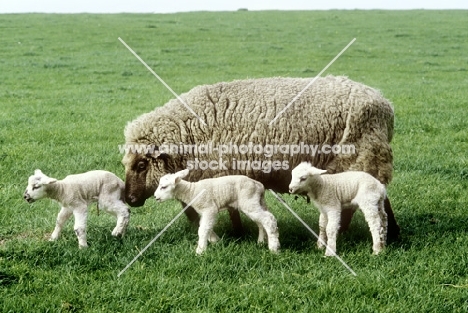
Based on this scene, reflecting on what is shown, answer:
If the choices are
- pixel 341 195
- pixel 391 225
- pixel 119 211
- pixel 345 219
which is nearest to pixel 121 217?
pixel 119 211

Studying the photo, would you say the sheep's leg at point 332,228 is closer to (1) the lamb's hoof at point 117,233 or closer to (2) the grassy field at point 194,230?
(2) the grassy field at point 194,230

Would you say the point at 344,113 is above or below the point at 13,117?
above

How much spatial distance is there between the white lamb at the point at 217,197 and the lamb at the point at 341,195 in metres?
0.37

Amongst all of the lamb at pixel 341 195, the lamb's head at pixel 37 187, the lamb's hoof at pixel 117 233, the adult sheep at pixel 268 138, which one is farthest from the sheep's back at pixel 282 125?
the lamb's head at pixel 37 187

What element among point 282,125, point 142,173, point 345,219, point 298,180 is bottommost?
point 345,219

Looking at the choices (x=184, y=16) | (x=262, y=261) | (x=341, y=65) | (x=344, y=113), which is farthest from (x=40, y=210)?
(x=184, y=16)

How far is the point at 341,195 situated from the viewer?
6086 mm

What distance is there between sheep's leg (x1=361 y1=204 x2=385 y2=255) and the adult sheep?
31.2 inches

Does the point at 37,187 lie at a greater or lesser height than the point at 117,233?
greater

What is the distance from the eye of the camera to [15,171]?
9477 millimetres

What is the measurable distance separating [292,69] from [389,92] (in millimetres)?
5995

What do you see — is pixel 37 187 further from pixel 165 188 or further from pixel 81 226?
pixel 165 188

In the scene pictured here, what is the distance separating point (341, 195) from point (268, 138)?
1.16 metres

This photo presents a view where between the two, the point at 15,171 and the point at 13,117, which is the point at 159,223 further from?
the point at 13,117
